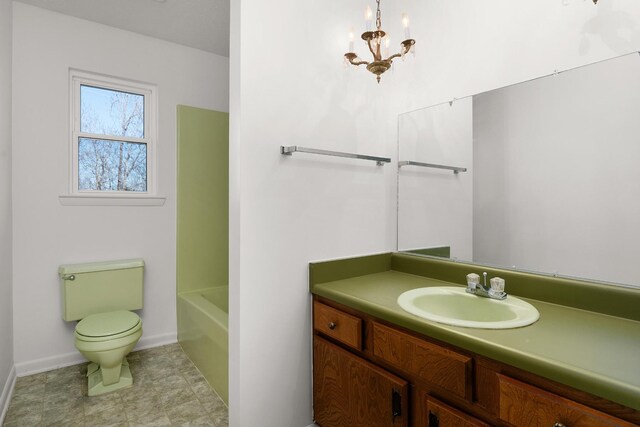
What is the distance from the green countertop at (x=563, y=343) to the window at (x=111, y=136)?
226 centimetres

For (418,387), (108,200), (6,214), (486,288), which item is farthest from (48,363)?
(486,288)

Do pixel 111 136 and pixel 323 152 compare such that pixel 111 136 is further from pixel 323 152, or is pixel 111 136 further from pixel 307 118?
pixel 323 152

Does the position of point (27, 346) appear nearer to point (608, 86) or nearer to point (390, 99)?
point (390, 99)

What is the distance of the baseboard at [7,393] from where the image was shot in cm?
187

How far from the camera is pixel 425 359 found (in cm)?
112

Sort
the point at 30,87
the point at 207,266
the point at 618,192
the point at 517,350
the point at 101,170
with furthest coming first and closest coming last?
the point at 207,266 → the point at 101,170 → the point at 30,87 → the point at 618,192 → the point at 517,350

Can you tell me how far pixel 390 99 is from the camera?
1.97 m

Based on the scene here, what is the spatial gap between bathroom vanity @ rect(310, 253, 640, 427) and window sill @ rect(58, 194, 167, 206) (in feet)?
6.00

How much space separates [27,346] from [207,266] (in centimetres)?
133

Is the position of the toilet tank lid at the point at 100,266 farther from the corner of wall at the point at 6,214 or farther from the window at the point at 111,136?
the window at the point at 111,136

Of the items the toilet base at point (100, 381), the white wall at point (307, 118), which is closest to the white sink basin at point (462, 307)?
the white wall at point (307, 118)

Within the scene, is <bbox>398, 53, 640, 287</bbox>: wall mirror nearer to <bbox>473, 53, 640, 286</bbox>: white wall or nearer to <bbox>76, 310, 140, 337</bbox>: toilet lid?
<bbox>473, 53, 640, 286</bbox>: white wall

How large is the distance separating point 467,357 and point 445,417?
23 cm

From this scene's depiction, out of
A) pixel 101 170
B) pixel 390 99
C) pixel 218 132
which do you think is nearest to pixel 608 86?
pixel 390 99
